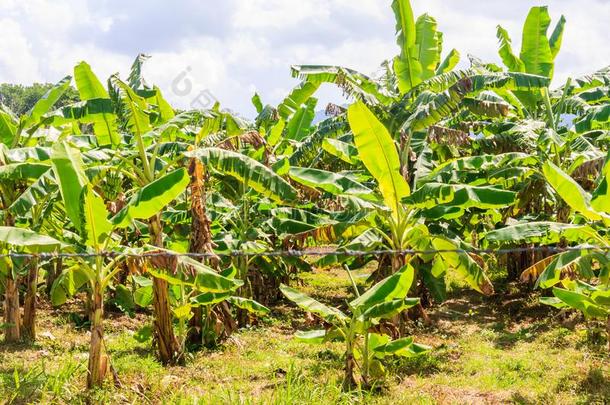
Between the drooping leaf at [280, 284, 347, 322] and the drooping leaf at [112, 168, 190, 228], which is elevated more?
the drooping leaf at [112, 168, 190, 228]

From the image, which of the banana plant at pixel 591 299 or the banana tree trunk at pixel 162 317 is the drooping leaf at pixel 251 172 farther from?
the banana plant at pixel 591 299

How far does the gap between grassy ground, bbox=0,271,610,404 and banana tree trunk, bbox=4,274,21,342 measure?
0.33 m

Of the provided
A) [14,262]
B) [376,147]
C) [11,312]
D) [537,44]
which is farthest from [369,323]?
[537,44]

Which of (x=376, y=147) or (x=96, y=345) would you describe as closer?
(x=96, y=345)

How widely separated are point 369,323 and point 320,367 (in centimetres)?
165

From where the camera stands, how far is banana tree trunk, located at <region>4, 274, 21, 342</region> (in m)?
8.77

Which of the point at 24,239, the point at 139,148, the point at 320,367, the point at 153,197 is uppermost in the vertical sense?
the point at 139,148

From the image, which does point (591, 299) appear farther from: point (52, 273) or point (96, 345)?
point (52, 273)

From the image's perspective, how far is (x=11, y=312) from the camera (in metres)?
8.84

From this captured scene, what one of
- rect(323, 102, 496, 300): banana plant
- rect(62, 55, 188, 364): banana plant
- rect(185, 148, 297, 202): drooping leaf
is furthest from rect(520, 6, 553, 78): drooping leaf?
rect(62, 55, 188, 364): banana plant

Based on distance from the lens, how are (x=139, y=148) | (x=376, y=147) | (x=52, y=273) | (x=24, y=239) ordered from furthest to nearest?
(x=52, y=273)
(x=139, y=148)
(x=376, y=147)
(x=24, y=239)

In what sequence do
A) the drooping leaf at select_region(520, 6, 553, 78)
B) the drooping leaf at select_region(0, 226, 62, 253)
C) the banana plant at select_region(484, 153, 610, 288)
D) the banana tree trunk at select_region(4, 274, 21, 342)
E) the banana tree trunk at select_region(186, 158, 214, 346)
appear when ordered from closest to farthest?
the drooping leaf at select_region(0, 226, 62, 253)
the banana plant at select_region(484, 153, 610, 288)
the banana tree trunk at select_region(186, 158, 214, 346)
the banana tree trunk at select_region(4, 274, 21, 342)
the drooping leaf at select_region(520, 6, 553, 78)

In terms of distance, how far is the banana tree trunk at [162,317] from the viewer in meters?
7.38

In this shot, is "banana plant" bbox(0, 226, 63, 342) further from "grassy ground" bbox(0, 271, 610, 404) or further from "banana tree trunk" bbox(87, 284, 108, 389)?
"banana tree trunk" bbox(87, 284, 108, 389)
